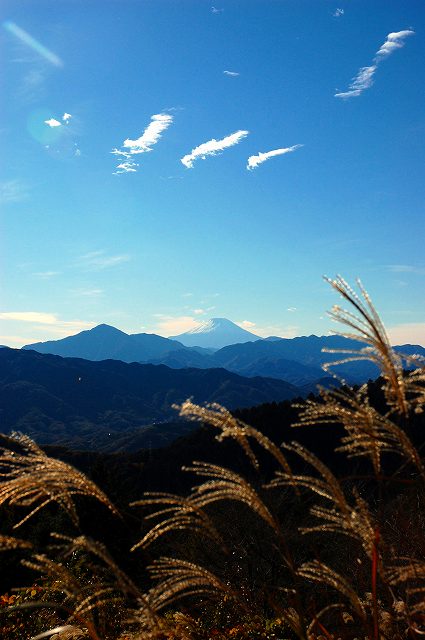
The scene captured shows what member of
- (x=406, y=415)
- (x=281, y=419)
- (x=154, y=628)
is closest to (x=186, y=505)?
(x=154, y=628)

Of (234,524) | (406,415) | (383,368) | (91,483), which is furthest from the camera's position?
(234,524)

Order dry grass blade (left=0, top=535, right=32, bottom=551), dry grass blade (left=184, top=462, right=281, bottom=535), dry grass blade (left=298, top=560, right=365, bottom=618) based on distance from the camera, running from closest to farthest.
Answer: dry grass blade (left=0, top=535, right=32, bottom=551)
dry grass blade (left=298, top=560, right=365, bottom=618)
dry grass blade (left=184, top=462, right=281, bottom=535)

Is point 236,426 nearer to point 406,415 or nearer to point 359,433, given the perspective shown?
point 359,433

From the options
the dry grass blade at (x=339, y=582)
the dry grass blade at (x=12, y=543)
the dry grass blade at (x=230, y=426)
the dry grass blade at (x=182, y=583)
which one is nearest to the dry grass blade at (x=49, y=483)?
the dry grass blade at (x=12, y=543)

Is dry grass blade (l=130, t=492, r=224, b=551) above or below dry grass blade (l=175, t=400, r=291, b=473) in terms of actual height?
below

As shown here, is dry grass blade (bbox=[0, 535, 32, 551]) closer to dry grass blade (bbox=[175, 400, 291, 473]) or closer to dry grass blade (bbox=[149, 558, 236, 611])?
dry grass blade (bbox=[149, 558, 236, 611])

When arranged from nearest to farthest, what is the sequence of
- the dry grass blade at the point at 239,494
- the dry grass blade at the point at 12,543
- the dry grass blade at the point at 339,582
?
the dry grass blade at the point at 12,543 → the dry grass blade at the point at 339,582 → the dry grass blade at the point at 239,494

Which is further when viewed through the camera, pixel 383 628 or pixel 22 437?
pixel 383 628

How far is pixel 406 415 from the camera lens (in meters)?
1.99

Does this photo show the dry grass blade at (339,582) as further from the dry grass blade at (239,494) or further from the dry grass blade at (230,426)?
the dry grass blade at (230,426)

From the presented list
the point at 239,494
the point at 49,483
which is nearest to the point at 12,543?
the point at 49,483

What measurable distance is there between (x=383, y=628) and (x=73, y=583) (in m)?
2.04

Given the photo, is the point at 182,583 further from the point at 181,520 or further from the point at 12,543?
the point at 12,543

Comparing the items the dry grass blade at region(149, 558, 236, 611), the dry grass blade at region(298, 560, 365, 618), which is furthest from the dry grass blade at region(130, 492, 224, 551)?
the dry grass blade at region(298, 560, 365, 618)
